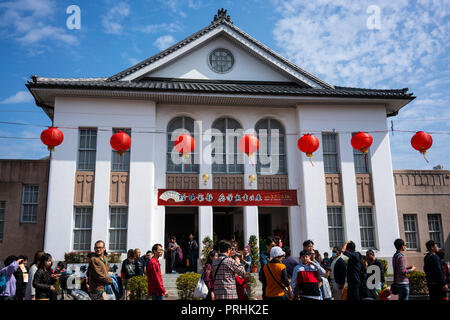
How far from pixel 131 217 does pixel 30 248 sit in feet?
15.3

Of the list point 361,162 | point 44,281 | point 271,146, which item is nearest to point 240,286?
point 44,281

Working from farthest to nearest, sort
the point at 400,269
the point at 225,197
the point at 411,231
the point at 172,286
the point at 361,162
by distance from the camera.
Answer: the point at 411,231
the point at 361,162
the point at 225,197
the point at 172,286
the point at 400,269

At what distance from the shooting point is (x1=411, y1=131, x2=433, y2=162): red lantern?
37.9 feet

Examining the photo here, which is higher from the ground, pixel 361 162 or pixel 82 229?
pixel 361 162

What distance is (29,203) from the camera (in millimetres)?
15555

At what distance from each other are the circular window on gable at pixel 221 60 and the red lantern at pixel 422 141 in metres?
9.33

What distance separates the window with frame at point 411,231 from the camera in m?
17.2

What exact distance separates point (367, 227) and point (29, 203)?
15.6 m

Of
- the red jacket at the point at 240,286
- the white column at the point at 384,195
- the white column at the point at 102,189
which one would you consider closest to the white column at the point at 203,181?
the white column at the point at 102,189

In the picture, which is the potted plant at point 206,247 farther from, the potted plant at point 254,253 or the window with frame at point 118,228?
the window with frame at point 118,228

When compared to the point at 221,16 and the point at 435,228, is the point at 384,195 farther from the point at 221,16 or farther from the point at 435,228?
the point at 221,16

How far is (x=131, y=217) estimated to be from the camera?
14.8 metres
